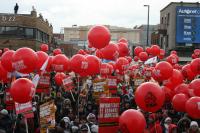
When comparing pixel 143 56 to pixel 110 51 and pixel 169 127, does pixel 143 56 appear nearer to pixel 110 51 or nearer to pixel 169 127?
pixel 110 51

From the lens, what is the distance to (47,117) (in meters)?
10.3

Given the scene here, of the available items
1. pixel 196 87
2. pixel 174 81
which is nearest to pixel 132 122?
pixel 196 87

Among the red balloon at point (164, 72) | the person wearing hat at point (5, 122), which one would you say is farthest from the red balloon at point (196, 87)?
the person wearing hat at point (5, 122)

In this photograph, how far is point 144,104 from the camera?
9.22m

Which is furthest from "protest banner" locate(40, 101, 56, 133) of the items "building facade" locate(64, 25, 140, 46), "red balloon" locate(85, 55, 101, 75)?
"building facade" locate(64, 25, 140, 46)

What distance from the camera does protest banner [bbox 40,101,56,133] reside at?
33.3ft

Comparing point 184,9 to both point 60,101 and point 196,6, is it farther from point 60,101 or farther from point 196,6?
point 60,101

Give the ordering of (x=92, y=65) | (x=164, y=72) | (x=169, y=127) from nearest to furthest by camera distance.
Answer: (x=169, y=127) < (x=164, y=72) < (x=92, y=65)

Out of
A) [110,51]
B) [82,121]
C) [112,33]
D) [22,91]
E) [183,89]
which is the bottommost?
[82,121]

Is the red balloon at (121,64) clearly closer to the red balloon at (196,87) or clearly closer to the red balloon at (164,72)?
the red balloon at (164,72)

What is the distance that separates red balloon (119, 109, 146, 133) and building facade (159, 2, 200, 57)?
35588mm

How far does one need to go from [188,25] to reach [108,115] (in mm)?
35261

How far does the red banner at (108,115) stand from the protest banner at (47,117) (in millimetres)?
1373

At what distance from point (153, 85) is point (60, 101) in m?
5.83
